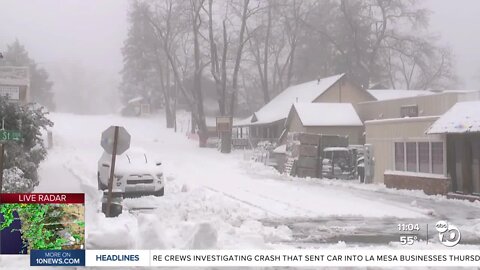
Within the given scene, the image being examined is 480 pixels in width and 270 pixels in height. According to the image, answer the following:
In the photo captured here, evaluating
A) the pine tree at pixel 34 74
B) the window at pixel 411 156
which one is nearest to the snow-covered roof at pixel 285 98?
the window at pixel 411 156

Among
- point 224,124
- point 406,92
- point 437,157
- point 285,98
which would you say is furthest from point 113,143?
point 437,157

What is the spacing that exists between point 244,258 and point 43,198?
182 centimetres

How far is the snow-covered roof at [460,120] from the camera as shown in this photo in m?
7.87

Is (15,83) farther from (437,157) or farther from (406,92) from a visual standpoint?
(437,157)

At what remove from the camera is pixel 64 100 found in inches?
248

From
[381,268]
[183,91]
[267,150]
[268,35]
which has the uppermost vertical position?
[268,35]

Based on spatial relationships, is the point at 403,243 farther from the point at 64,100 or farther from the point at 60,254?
the point at 64,100

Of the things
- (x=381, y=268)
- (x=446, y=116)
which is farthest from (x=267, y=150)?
(x=381, y=268)

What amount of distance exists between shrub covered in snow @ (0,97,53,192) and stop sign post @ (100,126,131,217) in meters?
0.72

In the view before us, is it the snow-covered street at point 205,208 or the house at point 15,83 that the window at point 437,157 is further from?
the house at point 15,83

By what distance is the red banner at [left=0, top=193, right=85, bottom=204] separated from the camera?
5.04 m

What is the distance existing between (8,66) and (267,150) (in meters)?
5.13

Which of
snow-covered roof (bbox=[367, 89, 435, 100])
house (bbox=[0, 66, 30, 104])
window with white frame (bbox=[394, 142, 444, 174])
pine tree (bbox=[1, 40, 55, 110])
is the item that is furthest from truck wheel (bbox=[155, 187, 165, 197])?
window with white frame (bbox=[394, 142, 444, 174])

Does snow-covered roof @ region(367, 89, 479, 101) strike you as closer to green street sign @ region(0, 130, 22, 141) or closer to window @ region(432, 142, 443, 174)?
window @ region(432, 142, 443, 174)
